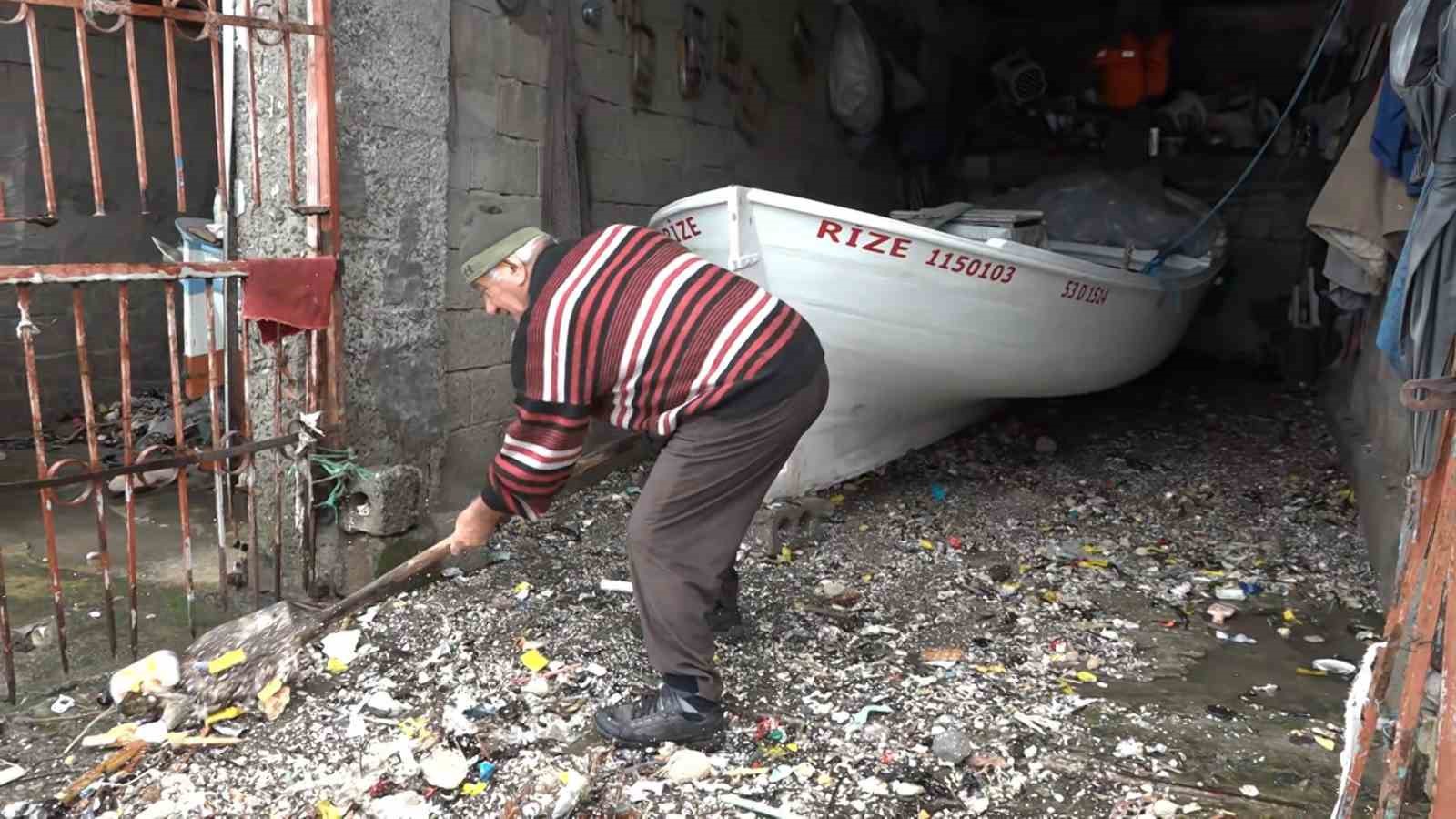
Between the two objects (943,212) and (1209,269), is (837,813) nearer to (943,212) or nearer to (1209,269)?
(943,212)

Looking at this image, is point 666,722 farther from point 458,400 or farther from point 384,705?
point 458,400

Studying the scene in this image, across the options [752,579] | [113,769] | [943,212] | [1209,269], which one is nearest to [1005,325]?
[943,212]

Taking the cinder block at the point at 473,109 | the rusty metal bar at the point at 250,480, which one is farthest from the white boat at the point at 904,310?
the rusty metal bar at the point at 250,480

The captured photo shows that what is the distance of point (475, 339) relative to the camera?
4238mm

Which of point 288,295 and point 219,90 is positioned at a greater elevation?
point 219,90

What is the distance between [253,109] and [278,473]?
1206 mm

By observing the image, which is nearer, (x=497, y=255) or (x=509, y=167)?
(x=497, y=255)

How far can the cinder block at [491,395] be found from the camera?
4293 mm

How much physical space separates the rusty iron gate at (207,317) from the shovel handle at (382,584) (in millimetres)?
299

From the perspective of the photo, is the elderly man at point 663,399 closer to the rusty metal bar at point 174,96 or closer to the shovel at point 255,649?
the shovel at point 255,649

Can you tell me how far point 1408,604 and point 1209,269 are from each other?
5050mm

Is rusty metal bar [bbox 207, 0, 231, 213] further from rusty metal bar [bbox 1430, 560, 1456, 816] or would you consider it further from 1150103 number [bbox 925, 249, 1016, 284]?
rusty metal bar [bbox 1430, 560, 1456, 816]

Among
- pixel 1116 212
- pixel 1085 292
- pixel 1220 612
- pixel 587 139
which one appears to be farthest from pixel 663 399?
pixel 1116 212

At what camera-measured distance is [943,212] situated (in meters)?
5.40
